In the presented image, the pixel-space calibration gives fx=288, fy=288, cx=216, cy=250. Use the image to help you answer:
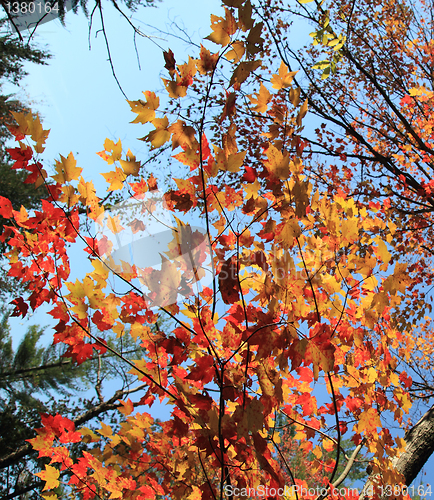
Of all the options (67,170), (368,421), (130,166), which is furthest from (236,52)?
(368,421)

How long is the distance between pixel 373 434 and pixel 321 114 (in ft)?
11.1

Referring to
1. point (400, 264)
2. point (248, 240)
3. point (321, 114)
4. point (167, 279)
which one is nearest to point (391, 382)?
point (400, 264)

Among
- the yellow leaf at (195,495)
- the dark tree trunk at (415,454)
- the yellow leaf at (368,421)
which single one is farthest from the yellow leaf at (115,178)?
the dark tree trunk at (415,454)

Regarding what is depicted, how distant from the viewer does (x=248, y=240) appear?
1155mm

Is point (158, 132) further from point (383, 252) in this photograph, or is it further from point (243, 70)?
point (383, 252)

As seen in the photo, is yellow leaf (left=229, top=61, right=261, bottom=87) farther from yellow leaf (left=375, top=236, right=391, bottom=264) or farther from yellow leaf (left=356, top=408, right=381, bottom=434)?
yellow leaf (left=356, top=408, right=381, bottom=434)

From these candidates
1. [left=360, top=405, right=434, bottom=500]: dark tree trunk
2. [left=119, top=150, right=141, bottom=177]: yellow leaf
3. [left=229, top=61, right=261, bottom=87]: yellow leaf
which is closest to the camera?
[left=229, top=61, right=261, bottom=87]: yellow leaf

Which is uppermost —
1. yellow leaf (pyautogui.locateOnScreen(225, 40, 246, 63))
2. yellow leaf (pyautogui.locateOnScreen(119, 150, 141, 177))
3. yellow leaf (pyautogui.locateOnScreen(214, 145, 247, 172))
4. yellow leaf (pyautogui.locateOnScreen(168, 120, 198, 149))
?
yellow leaf (pyautogui.locateOnScreen(225, 40, 246, 63))

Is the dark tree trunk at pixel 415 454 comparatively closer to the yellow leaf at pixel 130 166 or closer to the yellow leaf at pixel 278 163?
the yellow leaf at pixel 278 163

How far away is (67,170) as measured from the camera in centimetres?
103

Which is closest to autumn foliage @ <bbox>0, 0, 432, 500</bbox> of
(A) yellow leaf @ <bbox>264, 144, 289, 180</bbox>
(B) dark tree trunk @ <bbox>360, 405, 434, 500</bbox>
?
(A) yellow leaf @ <bbox>264, 144, 289, 180</bbox>

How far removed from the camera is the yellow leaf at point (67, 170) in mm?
1021

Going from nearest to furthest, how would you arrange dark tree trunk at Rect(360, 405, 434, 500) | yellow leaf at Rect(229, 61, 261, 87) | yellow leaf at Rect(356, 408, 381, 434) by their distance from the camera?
yellow leaf at Rect(229, 61, 261, 87) < yellow leaf at Rect(356, 408, 381, 434) < dark tree trunk at Rect(360, 405, 434, 500)

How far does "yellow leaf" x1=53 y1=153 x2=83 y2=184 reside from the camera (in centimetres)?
102
